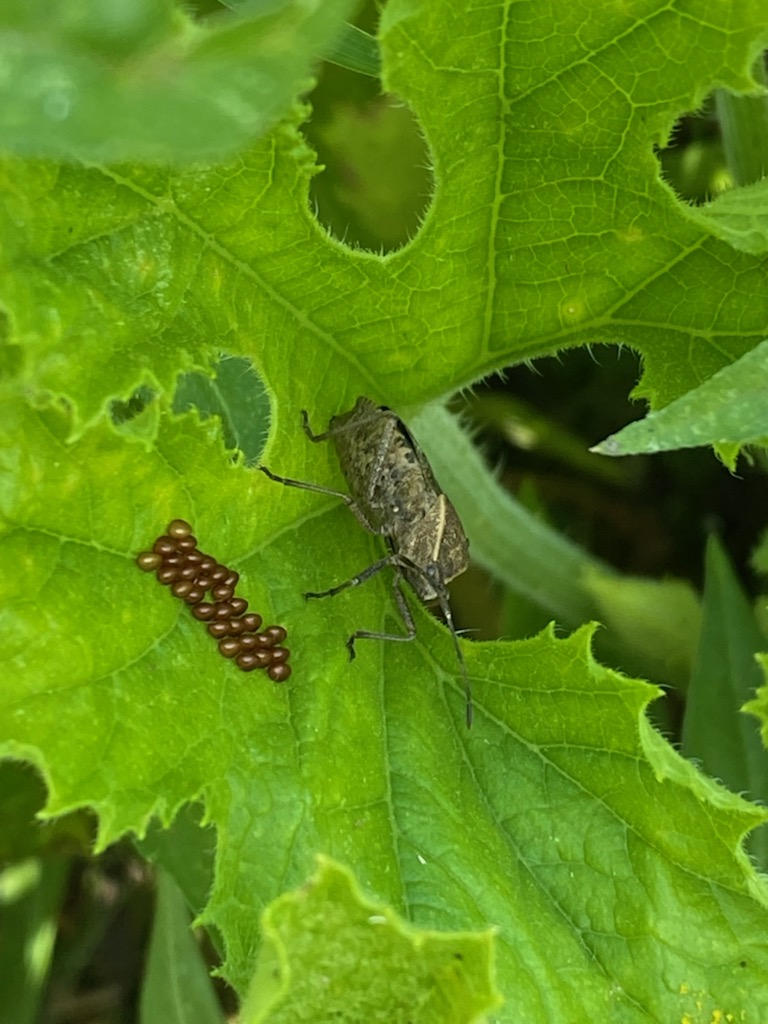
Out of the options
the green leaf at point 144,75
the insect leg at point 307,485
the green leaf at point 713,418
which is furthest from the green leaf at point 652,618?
the green leaf at point 144,75

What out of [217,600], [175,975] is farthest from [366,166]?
[175,975]

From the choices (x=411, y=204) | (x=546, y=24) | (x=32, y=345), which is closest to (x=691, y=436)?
(x=546, y=24)

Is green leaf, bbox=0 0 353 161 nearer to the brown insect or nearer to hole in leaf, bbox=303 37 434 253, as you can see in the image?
the brown insect

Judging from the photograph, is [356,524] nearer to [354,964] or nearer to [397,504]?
[397,504]

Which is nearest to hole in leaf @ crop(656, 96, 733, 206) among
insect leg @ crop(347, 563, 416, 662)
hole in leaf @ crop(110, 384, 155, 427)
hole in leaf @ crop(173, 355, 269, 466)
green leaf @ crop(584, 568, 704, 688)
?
green leaf @ crop(584, 568, 704, 688)

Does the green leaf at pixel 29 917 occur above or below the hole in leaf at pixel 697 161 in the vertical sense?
below

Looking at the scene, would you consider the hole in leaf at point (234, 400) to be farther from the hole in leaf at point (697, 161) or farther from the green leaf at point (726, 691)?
the hole in leaf at point (697, 161)
